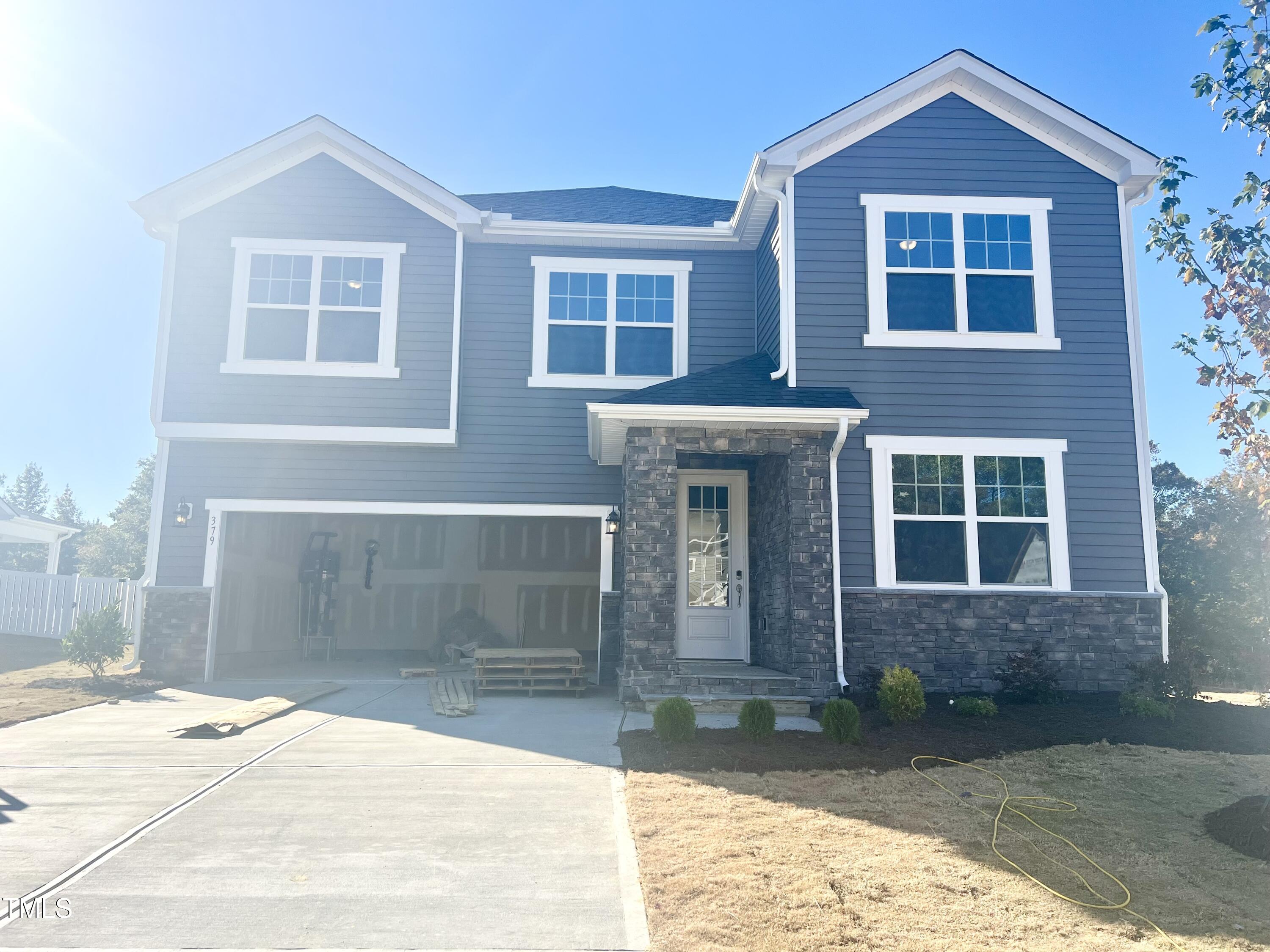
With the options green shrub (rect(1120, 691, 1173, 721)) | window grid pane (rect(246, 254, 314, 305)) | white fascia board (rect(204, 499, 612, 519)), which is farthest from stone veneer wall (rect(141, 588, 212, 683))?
green shrub (rect(1120, 691, 1173, 721))

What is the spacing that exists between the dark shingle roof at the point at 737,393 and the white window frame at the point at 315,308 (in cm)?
371

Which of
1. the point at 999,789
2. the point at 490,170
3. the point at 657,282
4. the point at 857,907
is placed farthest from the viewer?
the point at 490,170

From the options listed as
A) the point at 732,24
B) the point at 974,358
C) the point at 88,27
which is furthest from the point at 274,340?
the point at 974,358


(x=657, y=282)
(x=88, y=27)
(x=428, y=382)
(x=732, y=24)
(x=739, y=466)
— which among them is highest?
(x=732, y=24)

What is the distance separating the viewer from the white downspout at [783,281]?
33.2 feet

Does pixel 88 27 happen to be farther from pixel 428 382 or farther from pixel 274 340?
pixel 428 382

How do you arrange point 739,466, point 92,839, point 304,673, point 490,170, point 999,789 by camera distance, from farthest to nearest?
A: point 490,170
point 304,673
point 739,466
point 999,789
point 92,839

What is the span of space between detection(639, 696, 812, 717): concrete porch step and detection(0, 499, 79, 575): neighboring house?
17043 millimetres

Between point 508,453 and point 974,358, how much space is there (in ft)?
19.5

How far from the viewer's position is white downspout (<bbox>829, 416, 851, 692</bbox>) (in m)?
9.13

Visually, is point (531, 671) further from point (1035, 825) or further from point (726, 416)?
point (1035, 825)

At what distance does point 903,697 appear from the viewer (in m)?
8.13

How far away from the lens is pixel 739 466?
10.9 meters

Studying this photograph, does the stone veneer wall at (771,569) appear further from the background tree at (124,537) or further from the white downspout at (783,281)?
the background tree at (124,537)
